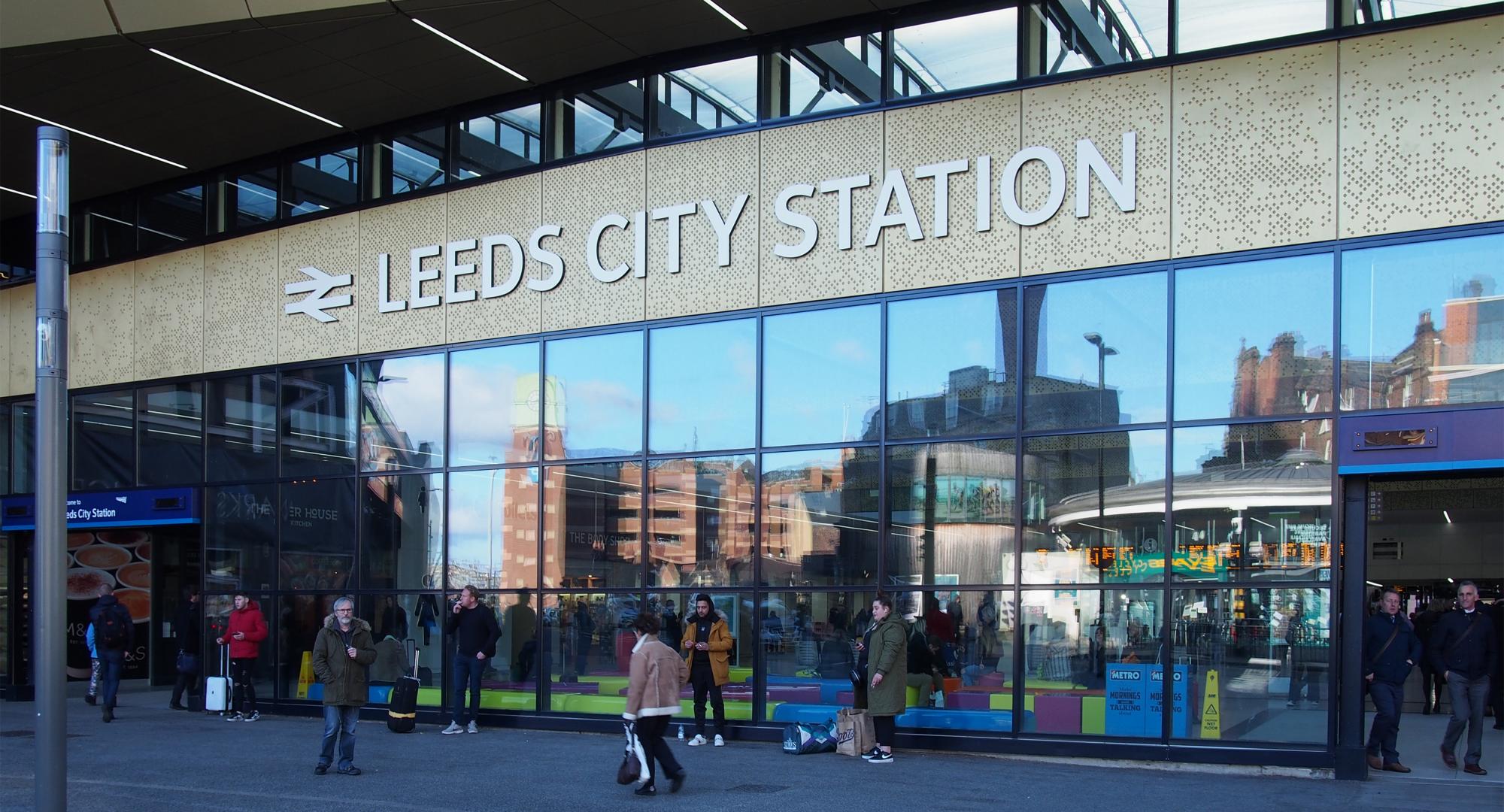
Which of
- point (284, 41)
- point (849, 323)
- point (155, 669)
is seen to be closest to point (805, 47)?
point (849, 323)

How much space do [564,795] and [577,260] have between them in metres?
7.10

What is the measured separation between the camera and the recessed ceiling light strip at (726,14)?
1373cm

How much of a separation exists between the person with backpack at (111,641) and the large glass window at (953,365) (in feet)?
34.6

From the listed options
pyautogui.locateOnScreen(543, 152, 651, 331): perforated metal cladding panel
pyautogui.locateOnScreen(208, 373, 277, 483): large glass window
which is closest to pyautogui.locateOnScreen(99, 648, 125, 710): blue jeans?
pyautogui.locateOnScreen(208, 373, 277, 483): large glass window

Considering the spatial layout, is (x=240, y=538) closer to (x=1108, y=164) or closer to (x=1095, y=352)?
(x=1095, y=352)

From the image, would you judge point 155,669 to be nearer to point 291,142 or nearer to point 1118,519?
point 291,142

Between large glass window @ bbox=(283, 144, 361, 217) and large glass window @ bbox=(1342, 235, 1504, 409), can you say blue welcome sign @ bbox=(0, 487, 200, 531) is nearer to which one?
large glass window @ bbox=(283, 144, 361, 217)

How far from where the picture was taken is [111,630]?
1697 cm

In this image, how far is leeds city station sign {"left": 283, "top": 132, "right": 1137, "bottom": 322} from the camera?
12.8 metres

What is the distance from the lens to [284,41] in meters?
14.2

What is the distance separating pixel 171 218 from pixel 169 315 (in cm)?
148

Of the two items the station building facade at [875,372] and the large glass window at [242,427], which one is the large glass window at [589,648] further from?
the large glass window at [242,427]

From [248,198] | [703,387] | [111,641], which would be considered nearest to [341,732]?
[703,387]

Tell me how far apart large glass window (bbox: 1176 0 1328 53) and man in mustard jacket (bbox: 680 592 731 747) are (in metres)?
7.40
